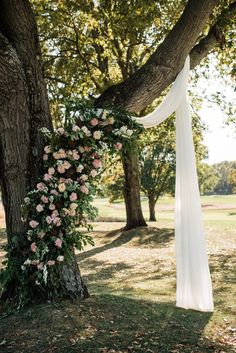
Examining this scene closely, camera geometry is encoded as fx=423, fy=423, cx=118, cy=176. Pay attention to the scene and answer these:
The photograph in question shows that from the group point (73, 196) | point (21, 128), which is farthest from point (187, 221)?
point (21, 128)

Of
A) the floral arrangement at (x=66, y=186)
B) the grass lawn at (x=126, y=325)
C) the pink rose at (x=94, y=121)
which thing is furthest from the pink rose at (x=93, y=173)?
the grass lawn at (x=126, y=325)

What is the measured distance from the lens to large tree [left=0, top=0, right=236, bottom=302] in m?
6.50

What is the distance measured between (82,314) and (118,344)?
0.98m

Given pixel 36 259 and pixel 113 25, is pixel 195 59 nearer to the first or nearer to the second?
pixel 36 259

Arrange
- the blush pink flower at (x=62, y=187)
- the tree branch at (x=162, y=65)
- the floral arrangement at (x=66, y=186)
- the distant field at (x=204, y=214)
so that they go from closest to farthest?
the blush pink flower at (x=62, y=187), the floral arrangement at (x=66, y=186), the tree branch at (x=162, y=65), the distant field at (x=204, y=214)

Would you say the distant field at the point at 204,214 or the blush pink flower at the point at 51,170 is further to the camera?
the distant field at the point at 204,214

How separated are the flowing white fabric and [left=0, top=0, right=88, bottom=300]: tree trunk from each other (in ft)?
5.96

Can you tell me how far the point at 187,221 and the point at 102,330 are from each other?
247cm

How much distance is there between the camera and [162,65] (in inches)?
271

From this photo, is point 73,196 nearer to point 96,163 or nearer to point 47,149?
point 96,163

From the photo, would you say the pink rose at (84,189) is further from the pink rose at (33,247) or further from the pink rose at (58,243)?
the pink rose at (33,247)

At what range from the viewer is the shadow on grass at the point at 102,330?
5.36m

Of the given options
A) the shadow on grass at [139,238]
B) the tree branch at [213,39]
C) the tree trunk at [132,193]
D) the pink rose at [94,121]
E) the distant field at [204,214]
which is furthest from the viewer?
the distant field at [204,214]

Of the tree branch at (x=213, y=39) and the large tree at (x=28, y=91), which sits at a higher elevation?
the tree branch at (x=213, y=39)
